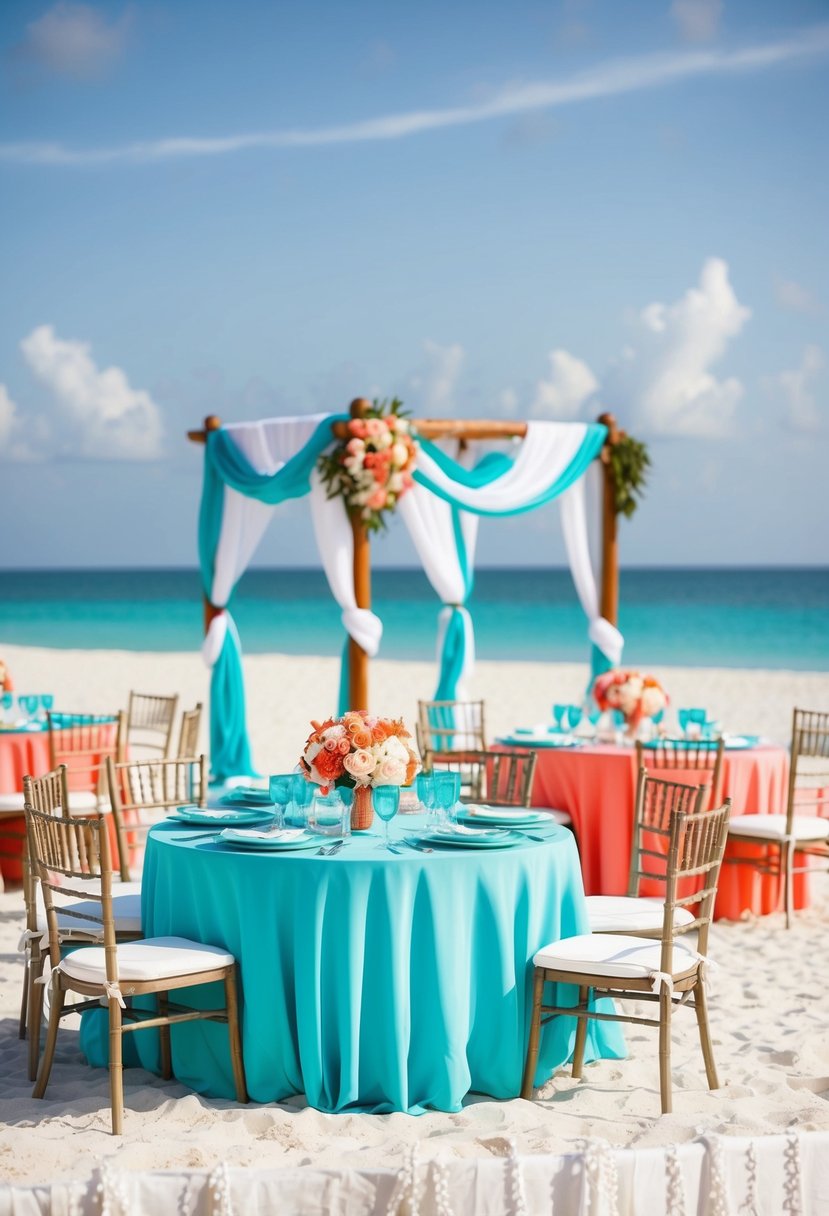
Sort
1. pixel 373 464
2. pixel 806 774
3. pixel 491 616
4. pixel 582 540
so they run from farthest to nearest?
pixel 491 616, pixel 582 540, pixel 373 464, pixel 806 774

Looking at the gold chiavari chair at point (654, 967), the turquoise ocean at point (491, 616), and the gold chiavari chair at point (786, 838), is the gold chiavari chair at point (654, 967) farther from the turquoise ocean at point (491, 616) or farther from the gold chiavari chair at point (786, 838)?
the turquoise ocean at point (491, 616)

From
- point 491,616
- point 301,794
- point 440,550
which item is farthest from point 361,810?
point 491,616

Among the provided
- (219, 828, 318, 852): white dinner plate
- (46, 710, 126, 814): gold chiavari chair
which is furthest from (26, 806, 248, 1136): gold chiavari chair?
(46, 710, 126, 814): gold chiavari chair

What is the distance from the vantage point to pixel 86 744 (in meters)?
7.30

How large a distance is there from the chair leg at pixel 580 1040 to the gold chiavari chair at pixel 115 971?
40.4 inches

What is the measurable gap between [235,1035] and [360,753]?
2.90 ft

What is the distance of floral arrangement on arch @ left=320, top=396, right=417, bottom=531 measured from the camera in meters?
8.36

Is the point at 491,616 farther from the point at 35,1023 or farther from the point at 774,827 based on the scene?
the point at 35,1023

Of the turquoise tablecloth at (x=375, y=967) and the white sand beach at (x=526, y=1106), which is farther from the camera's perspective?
the turquoise tablecloth at (x=375, y=967)

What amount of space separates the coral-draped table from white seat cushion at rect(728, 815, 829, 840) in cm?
13

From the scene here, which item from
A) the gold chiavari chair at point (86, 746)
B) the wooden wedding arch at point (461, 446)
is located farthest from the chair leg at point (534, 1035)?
the wooden wedding arch at point (461, 446)

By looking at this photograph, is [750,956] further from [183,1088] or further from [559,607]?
[559,607]

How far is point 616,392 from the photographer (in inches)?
1469

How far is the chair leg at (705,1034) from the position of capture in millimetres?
4047
